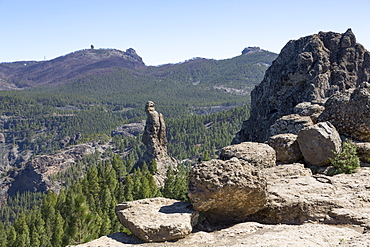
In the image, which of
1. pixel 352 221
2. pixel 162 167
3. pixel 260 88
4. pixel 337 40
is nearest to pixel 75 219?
pixel 352 221

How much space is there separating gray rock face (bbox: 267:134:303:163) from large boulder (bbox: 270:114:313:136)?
14.2ft

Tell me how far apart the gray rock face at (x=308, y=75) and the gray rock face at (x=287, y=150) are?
23.3 metres

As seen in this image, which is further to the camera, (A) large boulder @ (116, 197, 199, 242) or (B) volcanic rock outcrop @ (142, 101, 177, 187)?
(B) volcanic rock outcrop @ (142, 101, 177, 187)

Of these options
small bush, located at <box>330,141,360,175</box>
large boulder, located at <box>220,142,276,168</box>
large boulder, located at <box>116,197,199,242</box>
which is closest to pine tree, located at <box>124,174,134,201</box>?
large boulder, located at <box>220,142,276,168</box>

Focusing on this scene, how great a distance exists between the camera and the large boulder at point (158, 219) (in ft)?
45.5

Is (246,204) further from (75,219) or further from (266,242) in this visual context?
(75,219)

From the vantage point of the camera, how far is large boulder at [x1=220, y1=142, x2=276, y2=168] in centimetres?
1998

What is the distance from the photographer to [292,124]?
27.8 meters

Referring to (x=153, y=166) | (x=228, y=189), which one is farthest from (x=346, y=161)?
(x=153, y=166)

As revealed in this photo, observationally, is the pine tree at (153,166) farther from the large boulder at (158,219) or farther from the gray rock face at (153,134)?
the large boulder at (158,219)

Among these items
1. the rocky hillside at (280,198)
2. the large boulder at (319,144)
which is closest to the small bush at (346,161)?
the rocky hillside at (280,198)

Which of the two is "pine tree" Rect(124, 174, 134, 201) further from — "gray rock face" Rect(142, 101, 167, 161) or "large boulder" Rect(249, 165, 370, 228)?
"large boulder" Rect(249, 165, 370, 228)

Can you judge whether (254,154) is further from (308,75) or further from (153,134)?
(153,134)

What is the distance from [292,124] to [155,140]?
69.8m
